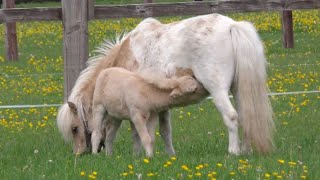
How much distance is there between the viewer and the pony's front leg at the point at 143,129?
8.93m

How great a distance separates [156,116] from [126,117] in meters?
0.34

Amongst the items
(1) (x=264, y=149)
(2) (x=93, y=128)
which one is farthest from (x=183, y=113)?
(1) (x=264, y=149)

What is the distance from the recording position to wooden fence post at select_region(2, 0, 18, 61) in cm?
2186

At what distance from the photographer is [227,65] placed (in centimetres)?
904

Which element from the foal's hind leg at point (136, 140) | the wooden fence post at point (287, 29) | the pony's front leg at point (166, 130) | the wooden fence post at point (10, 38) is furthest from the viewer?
the wooden fence post at point (287, 29)

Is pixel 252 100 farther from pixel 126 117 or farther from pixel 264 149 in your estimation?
pixel 126 117

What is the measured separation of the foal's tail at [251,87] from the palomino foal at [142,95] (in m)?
0.51

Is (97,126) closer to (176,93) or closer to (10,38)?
(176,93)

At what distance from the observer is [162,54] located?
9.43 meters

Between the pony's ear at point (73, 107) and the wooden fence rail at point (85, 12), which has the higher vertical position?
the wooden fence rail at point (85, 12)

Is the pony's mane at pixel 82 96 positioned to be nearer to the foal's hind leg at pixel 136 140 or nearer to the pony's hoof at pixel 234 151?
the foal's hind leg at pixel 136 140

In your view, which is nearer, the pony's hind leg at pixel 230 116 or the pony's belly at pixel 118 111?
the pony's hind leg at pixel 230 116

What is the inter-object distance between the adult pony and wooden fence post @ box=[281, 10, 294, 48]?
12911 millimetres

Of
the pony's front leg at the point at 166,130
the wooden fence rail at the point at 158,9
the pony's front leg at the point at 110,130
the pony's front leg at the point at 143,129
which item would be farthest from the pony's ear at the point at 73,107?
the wooden fence rail at the point at 158,9
